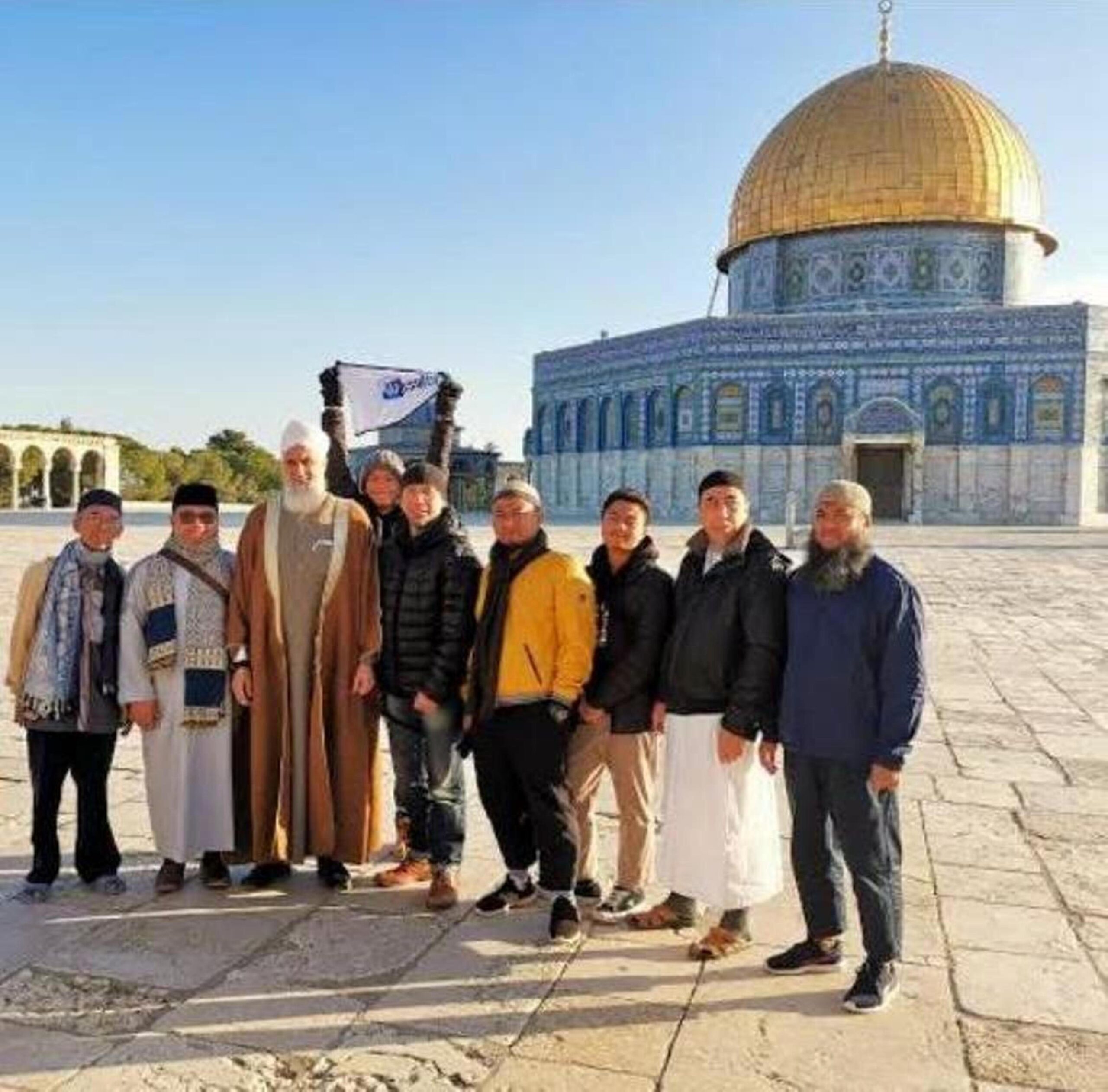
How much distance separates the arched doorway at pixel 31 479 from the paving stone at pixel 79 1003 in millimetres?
48012

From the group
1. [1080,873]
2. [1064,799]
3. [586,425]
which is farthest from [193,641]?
[586,425]

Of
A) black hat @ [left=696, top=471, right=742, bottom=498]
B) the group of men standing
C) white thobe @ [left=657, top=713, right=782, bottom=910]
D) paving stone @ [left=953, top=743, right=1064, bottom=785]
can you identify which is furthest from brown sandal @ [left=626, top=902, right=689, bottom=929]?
Answer: paving stone @ [left=953, top=743, right=1064, bottom=785]

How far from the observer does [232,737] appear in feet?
12.5

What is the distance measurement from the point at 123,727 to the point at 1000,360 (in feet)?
111

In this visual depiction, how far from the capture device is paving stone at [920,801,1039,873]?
4.14m

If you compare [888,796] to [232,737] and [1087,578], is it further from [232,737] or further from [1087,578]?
[1087,578]

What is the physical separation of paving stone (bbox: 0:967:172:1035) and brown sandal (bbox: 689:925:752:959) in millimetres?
1523

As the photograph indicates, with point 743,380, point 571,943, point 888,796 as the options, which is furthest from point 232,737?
point 743,380

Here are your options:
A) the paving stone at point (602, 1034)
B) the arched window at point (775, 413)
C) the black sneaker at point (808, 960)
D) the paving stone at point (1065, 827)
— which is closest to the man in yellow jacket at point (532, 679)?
the paving stone at point (602, 1034)

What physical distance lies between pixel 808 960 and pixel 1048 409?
33.8m

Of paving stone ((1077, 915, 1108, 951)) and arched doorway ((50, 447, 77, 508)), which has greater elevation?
arched doorway ((50, 447, 77, 508))

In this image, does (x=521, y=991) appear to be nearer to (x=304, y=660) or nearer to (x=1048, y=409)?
(x=304, y=660)

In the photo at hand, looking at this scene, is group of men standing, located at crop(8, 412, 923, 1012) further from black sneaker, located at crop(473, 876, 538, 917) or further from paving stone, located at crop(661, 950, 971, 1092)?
paving stone, located at crop(661, 950, 971, 1092)

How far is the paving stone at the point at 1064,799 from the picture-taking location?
4.83 m
